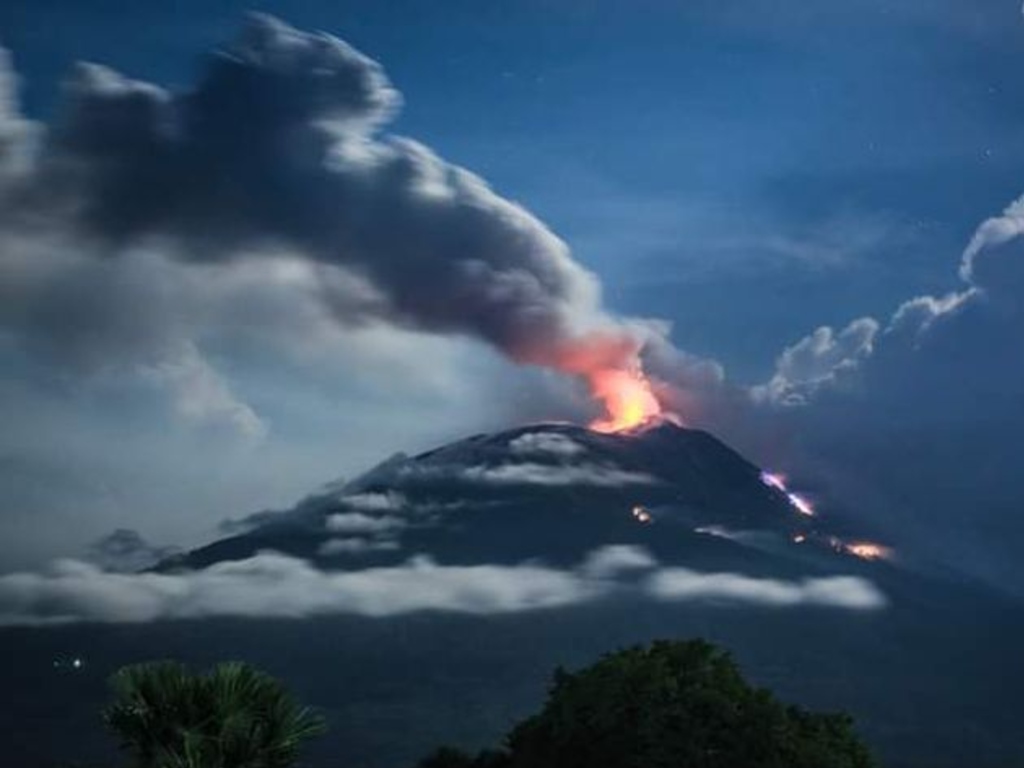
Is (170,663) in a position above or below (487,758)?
above

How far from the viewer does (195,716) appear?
113 feet

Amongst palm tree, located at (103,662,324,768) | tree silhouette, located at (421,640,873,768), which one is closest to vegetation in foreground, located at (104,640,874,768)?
tree silhouette, located at (421,640,873,768)

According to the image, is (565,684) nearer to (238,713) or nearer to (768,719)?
(768,719)

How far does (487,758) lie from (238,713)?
22.1 m

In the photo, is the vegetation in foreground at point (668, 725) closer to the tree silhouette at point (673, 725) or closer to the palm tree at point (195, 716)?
the tree silhouette at point (673, 725)

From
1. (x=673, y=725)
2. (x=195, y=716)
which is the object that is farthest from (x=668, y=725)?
(x=195, y=716)

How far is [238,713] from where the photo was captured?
34.6 metres

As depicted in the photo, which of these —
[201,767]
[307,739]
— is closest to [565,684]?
[307,739]

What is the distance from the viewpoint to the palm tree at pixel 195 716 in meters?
34.2

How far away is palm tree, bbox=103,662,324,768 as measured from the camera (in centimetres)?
3416

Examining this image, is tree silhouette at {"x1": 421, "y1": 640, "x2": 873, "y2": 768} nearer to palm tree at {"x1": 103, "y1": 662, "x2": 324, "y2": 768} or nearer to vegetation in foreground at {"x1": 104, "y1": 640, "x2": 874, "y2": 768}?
vegetation in foreground at {"x1": 104, "y1": 640, "x2": 874, "y2": 768}

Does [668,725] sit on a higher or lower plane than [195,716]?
lower

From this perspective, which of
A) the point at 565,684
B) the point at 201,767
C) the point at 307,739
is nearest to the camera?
the point at 201,767

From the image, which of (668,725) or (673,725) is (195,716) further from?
(673,725)
